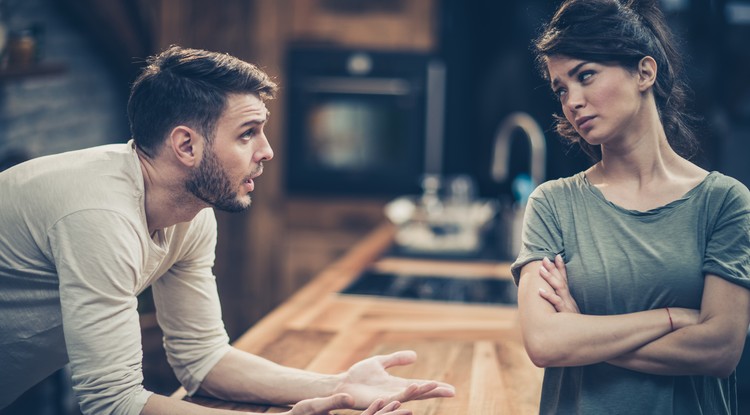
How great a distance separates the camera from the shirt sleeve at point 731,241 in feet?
4.58

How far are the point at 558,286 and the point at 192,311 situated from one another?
734mm

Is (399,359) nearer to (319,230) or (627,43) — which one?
(627,43)

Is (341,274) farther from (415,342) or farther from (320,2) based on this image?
(320,2)

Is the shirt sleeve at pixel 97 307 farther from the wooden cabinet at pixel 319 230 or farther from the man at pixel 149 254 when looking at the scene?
the wooden cabinet at pixel 319 230

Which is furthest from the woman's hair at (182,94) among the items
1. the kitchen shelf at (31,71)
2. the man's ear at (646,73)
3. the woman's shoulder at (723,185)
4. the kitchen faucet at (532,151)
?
the kitchen faucet at (532,151)

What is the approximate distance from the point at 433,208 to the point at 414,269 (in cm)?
56

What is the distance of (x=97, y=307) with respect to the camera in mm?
1459

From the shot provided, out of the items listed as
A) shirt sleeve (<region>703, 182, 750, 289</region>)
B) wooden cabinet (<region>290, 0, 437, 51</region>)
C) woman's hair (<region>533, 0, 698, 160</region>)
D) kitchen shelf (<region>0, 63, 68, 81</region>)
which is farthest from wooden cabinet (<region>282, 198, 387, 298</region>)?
shirt sleeve (<region>703, 182, 750, 289</region>)

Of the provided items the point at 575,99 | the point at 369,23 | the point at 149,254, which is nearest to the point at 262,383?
the point at 149,254

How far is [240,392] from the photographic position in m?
1.73

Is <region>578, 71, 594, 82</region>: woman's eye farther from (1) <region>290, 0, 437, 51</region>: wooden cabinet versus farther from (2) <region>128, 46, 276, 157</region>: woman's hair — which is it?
(1) <region>290, 0, 437, 51</region>: wooden cabinet

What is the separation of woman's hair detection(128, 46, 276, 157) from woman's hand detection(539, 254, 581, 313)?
63cm

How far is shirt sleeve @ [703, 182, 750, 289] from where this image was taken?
140 cm

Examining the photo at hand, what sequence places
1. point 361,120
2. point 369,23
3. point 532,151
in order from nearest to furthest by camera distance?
point 532,151 → point 369,23 → point 361,120
